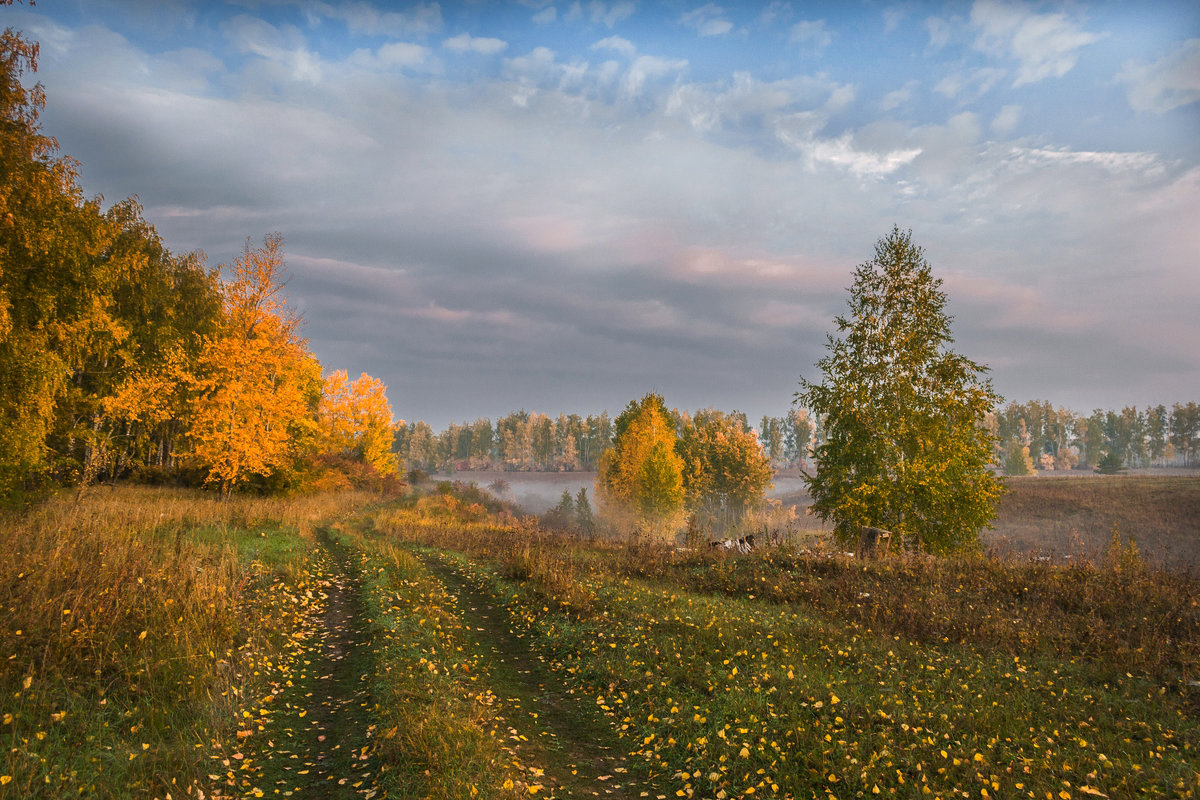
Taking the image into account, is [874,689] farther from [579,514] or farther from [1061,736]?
[579,514]

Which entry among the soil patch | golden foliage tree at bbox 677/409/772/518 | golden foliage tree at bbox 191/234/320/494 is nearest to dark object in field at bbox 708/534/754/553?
the soil patch

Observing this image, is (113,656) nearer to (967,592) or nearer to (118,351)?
(967,592)

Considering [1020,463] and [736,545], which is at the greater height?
[1020,463]

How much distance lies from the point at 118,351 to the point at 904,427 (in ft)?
106

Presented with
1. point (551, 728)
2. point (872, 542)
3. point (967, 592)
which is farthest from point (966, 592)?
point (551, 728)

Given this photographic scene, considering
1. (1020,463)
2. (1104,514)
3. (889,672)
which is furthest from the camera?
(1020,463)

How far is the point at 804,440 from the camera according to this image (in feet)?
483

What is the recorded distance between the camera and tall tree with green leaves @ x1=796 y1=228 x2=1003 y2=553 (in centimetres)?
1938

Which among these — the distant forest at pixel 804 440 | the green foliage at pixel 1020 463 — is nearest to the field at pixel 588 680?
the distant forest at pixel 804 440

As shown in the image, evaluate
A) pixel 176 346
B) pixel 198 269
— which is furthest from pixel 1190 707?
pixel 198 269

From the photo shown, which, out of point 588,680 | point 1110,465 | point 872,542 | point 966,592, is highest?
point 1110,465

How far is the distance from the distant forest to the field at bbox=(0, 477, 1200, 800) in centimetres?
7537

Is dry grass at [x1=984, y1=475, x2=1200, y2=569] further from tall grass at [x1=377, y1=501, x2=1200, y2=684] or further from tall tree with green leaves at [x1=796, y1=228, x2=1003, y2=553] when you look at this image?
tall grass at [x1=377, y1=501, x2=1200, y2=684]

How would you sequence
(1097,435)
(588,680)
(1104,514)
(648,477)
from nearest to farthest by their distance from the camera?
(588,680) < (648,477) < (1104,514) < (1097,435)
